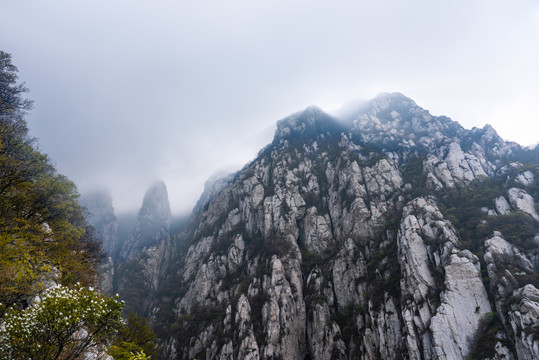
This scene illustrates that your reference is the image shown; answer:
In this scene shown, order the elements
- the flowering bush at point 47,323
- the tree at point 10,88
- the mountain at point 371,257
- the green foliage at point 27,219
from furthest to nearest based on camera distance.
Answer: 1. the mountain at point 371,257
2. the tree at point 10,88
3. the green foliage at point 27,219
4. the flowering bush at point 47,323

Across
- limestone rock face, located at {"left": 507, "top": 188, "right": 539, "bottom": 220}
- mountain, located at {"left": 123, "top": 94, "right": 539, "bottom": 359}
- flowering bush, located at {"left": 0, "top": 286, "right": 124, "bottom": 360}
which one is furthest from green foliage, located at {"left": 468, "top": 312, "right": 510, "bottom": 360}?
flowering bush, located at {"left": 0, "top": 286, "right": 124, "bottom": 360}

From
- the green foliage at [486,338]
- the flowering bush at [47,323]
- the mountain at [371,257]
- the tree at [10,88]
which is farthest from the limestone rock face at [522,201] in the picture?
the tree at [10,88]

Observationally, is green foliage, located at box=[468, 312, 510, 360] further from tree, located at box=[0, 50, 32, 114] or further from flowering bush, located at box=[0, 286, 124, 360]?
tree, located at box=[0, 50, 32, 114]

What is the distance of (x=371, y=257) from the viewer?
2771 inches

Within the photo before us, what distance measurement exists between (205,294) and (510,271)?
8283 centimetres

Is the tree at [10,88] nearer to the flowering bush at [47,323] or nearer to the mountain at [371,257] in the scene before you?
the flowering bush at [47,323]

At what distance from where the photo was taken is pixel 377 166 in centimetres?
9606

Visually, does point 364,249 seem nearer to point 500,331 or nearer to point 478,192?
point 500,331

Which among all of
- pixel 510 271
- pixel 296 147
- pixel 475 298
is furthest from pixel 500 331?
pixel 296 147

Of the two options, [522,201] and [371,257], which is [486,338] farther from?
[522,201]

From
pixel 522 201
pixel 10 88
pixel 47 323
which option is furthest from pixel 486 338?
pixel 10 88

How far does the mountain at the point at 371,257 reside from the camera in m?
46.5

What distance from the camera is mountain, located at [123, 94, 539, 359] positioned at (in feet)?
153

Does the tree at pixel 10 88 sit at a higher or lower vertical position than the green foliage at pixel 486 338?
higher
